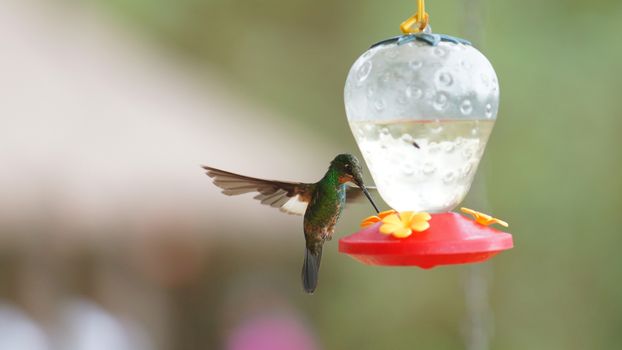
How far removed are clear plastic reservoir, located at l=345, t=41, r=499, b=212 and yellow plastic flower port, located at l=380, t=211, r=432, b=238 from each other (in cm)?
32

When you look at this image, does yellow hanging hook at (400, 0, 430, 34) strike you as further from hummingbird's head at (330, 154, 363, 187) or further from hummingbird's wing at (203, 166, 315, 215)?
hummingbird's wing at (203, 166, 315, 215)

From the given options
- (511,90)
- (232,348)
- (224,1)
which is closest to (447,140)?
(232,348)

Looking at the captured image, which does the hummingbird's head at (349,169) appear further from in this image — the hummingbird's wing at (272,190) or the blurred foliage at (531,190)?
the blurred foliage at (531,190)

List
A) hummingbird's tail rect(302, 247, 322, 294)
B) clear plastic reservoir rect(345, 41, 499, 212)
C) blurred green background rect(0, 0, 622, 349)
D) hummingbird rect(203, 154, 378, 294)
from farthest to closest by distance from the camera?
blurred green background rect(0, 0, 622, 349)
hummingbird's tail rect(302, 247, 322, 294)
hummingbird rect(203, 154, 378, 294)
clear plastic reservoir rect(345, 41, 499, 212)

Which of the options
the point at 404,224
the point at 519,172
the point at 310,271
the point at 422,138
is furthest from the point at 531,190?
the point at 404,224

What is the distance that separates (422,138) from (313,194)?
1.36ft

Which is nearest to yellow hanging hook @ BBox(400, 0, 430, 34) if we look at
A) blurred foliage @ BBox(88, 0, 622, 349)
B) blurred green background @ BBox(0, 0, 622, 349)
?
blurred green background @ BBox(0, 0, 622, 349)

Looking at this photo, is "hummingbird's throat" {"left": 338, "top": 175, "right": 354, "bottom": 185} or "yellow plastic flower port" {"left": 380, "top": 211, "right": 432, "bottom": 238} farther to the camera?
"hummingbird's throat" {"left": 338, "top": 175, "right": 354, "bottom": 185}

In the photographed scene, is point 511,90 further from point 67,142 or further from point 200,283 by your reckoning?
point 67,142

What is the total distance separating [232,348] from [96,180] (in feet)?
6.10

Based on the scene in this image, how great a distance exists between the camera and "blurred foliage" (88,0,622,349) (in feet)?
22.3

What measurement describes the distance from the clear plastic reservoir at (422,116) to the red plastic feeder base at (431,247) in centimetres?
37

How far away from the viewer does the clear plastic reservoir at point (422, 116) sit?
2248 millimetres

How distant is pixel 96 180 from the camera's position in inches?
177
